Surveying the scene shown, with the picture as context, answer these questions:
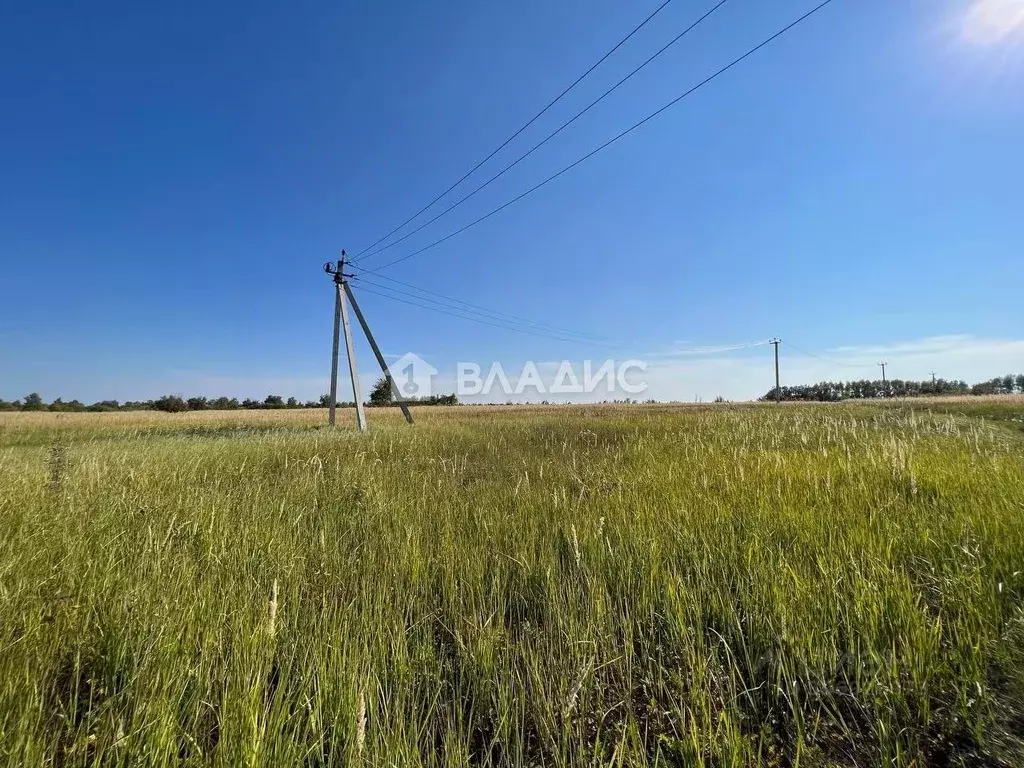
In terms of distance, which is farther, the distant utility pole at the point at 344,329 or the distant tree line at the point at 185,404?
the distant tree line at the point at 185,404

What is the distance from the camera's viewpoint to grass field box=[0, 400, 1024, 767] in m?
1.23

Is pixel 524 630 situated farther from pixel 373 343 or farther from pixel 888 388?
pixel 888 388

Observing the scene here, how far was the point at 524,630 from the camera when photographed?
1.88 m

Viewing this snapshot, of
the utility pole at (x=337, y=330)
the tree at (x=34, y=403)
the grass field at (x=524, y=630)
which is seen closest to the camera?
the grass field at (x=524, y=630)

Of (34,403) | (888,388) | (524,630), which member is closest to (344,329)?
(524,630)

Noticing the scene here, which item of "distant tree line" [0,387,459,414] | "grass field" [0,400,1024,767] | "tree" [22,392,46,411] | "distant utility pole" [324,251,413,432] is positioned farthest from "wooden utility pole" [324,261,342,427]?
"tree" [22,392,46,411]

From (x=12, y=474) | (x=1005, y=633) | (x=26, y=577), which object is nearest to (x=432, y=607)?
(x=26, y=577)

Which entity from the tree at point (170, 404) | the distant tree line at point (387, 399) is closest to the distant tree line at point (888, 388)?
the distant tree line at point (387, 399)

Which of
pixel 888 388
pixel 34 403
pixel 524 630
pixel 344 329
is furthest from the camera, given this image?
pixel 888 388

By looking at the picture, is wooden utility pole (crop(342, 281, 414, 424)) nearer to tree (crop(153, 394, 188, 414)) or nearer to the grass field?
the grass field

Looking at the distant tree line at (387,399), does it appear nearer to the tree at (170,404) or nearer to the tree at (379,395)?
the tree at (379,395)

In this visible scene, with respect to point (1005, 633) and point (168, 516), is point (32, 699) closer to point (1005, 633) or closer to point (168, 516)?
point (168, 516)

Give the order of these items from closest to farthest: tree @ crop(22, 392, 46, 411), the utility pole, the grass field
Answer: the grass field → the utility pole → tree @ crop(22, 392, 46, 411)

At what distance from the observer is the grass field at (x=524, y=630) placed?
1232 millimetres
